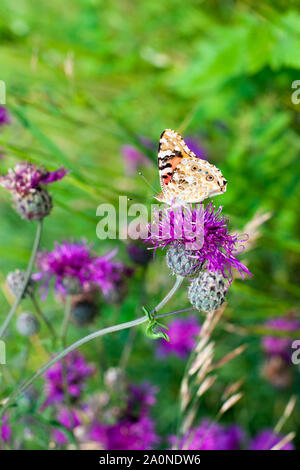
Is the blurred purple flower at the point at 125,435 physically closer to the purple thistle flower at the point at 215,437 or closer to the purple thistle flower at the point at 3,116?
the purple thistle flower at the point at 215,437

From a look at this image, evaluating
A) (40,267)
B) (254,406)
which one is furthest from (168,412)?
(40,267)

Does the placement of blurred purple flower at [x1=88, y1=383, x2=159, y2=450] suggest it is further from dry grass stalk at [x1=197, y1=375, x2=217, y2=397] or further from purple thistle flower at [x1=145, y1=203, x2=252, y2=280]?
purple thistle flower at [x1=145, y1=203, x2=252, y2=280]

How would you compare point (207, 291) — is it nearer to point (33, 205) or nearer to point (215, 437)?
point (33, 205)

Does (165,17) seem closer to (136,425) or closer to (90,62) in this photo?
(90,62)

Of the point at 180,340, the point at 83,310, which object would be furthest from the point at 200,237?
the point at 180,340

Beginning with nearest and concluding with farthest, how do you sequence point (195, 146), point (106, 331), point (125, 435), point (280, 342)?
1. point (106, 331)
2. point (125, 435)
3. point (280, 342)
4. point (195, 146)

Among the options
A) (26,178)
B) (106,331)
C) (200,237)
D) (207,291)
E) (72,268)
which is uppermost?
(26,178)

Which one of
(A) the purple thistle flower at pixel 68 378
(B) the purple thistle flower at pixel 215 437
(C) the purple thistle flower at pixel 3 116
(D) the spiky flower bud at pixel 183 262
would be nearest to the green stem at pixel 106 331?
(D) the spiky flower bud at pixel 183 262
